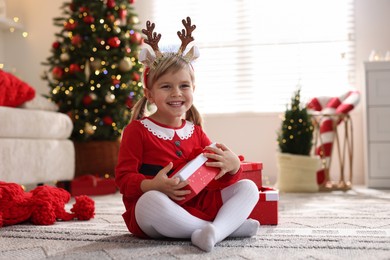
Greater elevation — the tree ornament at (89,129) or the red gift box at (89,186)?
the tree ornament at (89,129)

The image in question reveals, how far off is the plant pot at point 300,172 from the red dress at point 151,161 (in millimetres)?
1889

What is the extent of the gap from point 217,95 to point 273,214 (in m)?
2.54

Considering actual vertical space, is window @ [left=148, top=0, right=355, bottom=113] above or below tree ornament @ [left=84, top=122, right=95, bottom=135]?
above

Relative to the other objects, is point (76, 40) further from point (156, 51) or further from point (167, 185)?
point (167, 185)

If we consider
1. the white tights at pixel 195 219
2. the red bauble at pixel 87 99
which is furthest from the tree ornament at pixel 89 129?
the white tights at pixel 195 219

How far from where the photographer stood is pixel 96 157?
3.59 m

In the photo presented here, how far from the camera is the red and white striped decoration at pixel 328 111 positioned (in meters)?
3.48

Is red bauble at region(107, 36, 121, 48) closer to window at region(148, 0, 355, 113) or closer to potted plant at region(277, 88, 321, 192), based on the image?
window at region(148, 0, 355, 113)

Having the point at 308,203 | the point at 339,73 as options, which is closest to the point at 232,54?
the point at 339,73

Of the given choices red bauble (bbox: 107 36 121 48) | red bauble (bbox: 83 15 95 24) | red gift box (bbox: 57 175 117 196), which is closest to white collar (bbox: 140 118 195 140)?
red gift box (bbox: 57 175 117 196)

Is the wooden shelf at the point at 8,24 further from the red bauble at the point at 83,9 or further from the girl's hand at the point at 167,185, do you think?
the girl's hand at the point at 167,185

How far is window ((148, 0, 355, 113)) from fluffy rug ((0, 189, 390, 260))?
6.89 feet

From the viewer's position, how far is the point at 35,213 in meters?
1.86

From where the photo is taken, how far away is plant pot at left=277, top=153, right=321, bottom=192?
130 inches
